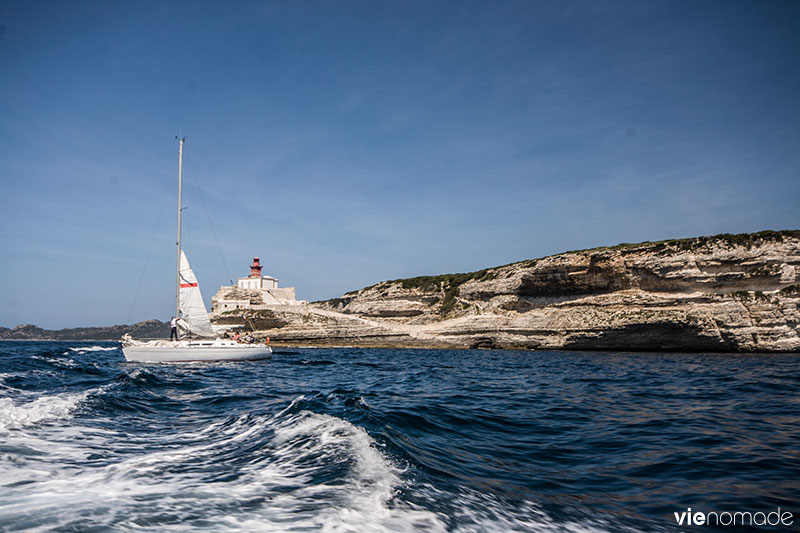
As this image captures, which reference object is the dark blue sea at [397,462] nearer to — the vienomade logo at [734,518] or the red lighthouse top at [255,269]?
the vienomade logo at [734,518]

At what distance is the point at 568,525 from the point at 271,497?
9.18 feet

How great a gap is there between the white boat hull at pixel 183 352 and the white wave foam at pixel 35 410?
1522 centimetres

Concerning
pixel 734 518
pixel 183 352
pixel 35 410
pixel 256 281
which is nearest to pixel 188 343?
pixel 183 352

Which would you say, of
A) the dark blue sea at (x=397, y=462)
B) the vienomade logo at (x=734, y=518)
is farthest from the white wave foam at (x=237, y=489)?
the vienomade logo at (x=734, y=518)

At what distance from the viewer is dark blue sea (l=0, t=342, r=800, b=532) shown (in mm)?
3932

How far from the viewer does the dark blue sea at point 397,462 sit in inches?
155

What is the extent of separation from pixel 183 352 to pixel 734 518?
27.1m

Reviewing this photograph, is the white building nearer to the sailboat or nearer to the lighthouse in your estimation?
the lighthouse

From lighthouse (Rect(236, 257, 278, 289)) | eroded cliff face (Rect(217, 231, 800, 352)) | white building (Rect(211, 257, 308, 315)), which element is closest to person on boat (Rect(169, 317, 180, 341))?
eroded cliff face (Rect(217, 231, 800, 352))

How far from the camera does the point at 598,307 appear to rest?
4006cm

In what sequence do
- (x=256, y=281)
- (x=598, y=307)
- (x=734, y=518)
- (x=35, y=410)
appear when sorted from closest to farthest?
(x=734, y=518), (x=35, y=410), (x=598, y=307), (x=256, y=281)

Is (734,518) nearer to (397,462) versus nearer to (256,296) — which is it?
(397,462)

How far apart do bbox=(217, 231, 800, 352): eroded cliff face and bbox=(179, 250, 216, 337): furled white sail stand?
25.5m

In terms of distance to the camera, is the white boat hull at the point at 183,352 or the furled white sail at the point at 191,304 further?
the furled white sail at the point at 191,304
